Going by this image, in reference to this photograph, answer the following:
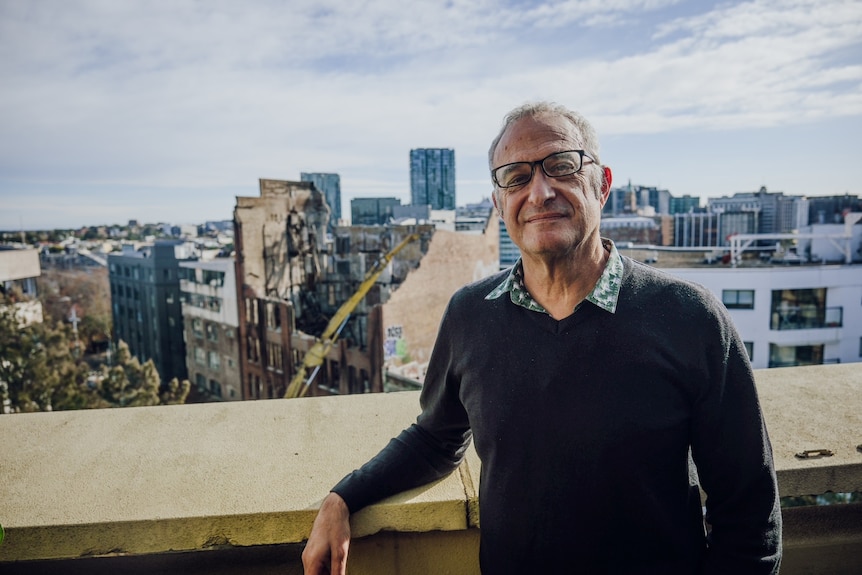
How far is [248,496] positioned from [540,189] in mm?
1388

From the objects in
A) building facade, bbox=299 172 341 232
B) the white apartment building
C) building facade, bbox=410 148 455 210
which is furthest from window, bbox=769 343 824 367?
building facade, bbox=410 148 455 210

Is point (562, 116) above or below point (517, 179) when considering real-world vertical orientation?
above

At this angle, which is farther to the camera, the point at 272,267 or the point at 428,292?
the point at 272,267

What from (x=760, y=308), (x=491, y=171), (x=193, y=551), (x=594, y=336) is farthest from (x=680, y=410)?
(x=760, y=308)

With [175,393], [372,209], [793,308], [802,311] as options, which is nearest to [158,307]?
[175,393]

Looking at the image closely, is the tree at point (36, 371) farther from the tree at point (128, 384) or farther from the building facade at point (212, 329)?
the building facade at point (212, 329)

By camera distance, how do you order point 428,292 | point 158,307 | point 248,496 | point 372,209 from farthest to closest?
point 372,209, point 158,307, point 428,292, point 248,496

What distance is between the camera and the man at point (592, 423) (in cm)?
161

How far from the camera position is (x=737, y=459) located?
62.7 inches

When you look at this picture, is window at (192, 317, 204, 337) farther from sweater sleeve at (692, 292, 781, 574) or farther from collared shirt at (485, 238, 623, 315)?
sweater sleeve at (692, 292, 781, 574)

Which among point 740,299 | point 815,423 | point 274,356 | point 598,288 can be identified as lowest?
point 274,356

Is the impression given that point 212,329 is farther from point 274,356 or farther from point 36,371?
point 36,371

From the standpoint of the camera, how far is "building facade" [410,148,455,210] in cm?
9538

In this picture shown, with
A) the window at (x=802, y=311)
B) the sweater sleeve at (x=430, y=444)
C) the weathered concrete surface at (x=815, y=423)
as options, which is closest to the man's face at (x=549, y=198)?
the sweater sleeve at (x=430, y=444)
